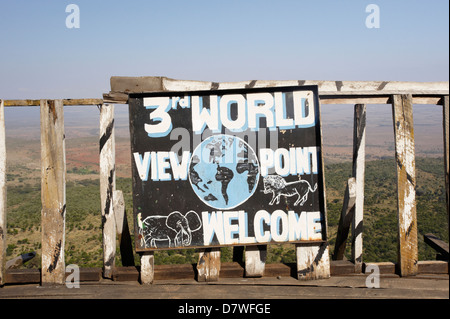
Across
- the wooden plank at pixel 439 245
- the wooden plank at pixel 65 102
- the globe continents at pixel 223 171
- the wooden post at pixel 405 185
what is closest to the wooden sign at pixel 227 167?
the globe continents at pixel 223 171

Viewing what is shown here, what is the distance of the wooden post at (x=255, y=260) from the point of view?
392 centimetres

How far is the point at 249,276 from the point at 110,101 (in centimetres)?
237

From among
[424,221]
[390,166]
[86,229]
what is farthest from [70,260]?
[390,166]

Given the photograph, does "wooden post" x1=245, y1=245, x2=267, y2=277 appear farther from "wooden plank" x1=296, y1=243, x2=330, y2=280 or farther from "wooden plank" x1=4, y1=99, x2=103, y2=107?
"wooden plank" x1=4, y1=99, x2=103, y2=107

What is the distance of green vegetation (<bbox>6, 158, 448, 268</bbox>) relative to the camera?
767 centimetres

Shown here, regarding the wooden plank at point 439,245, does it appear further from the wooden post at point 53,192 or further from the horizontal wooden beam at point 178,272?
the wooden post at point 53,192

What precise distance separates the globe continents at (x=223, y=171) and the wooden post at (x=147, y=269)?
0.85 m

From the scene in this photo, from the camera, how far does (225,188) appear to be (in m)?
3.84

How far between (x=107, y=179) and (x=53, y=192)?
60 cm

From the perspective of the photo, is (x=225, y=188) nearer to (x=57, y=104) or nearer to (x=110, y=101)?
(x=110, y=101)

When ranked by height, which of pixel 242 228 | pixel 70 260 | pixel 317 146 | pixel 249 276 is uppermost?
pixel 317 146

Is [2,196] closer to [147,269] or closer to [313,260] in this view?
[147,269]

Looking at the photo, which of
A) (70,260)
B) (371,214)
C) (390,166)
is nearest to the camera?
(70,260)

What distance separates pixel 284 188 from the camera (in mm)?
3869
